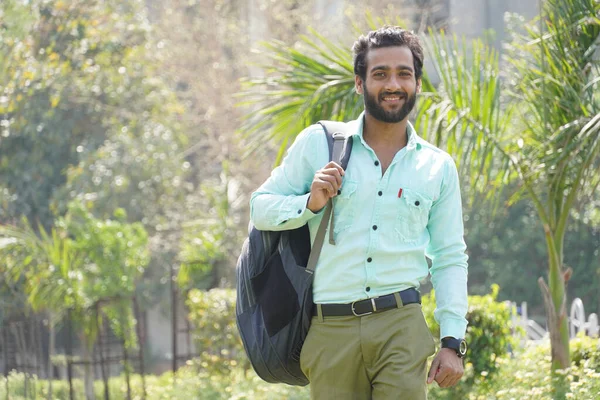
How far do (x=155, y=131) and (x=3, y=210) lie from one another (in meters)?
3.32

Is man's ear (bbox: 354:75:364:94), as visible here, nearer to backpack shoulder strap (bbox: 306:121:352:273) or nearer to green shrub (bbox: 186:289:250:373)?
backpack shoulder strap (bbox: 306:121:352:273)

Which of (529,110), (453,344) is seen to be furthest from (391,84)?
(529,110)

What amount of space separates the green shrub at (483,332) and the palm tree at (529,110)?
34.1 inches

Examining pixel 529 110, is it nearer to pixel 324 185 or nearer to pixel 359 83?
pixel 359 83

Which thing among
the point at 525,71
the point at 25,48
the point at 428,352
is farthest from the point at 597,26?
the point at 25,48

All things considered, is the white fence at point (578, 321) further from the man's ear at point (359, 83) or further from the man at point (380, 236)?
the man's ear at point (359, 83)

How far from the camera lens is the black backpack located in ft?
11.7

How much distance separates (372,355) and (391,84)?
921 mm

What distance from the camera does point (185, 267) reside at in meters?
13.0

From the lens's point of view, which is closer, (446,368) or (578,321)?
(446,368)

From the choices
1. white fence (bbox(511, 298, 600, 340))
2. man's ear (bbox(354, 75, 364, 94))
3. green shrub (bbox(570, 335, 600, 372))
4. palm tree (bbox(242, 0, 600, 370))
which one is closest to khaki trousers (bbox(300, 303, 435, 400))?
man's ear (bbox(354, 75, 364, 94))

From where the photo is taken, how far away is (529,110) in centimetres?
679

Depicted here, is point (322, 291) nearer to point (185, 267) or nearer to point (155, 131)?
point (185, 267)

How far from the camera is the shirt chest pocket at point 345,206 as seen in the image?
11.6 feet
